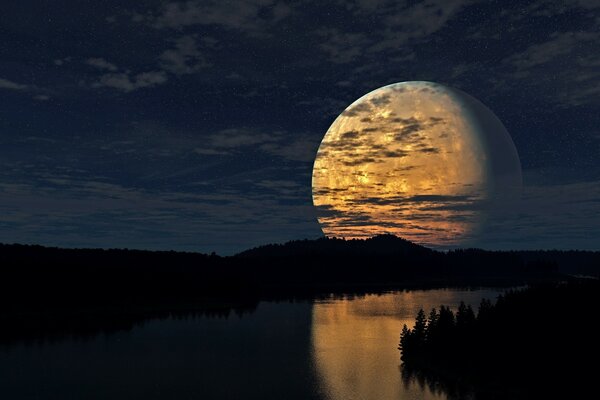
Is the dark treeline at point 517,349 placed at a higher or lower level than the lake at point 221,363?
higher

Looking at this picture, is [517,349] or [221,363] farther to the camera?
[221,363]

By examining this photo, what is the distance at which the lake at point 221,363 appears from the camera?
69.7 meters

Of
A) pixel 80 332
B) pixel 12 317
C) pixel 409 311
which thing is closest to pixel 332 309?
pixel 409 311

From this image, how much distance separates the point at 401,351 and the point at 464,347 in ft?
62.8

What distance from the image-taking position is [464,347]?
253 ft

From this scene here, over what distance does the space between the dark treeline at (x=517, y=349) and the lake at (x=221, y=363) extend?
528 centimetres

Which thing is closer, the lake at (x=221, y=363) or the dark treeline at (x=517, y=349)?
the dark treeline at (x=517, y=349)

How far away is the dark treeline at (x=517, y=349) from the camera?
6281 cm

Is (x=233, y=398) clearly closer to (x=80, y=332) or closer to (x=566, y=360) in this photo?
(x=566, y=360)

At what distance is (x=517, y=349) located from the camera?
69.6 meters

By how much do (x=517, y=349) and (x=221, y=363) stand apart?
4563 cm

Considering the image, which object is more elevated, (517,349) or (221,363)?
(517,349)

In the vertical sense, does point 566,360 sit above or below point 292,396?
above

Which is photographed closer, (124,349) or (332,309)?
(124,349)
